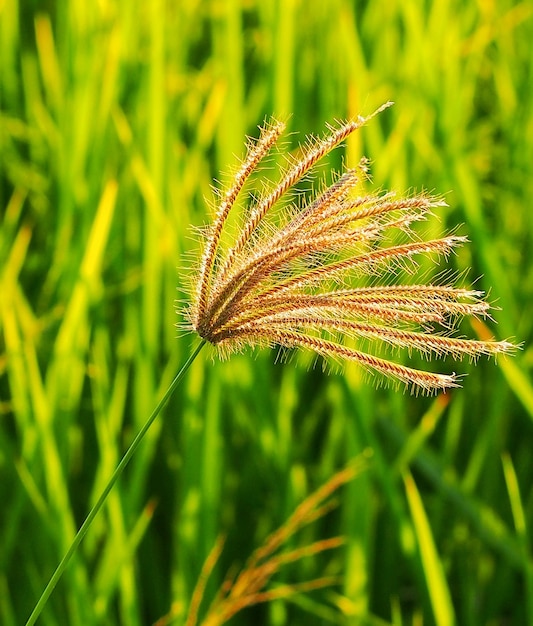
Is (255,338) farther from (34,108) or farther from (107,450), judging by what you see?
(34,108)

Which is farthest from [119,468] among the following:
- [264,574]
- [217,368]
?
[217,368]

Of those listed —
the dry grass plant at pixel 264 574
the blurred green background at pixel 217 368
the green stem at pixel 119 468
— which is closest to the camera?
the green stem at pixel 119 468

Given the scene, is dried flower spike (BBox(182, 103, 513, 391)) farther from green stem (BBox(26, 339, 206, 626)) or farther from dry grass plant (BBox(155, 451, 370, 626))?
dry grass plant (BBox(155, 451, 370, 626))

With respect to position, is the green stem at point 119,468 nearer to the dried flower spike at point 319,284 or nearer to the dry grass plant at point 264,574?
the dried flower spike at point 319,284

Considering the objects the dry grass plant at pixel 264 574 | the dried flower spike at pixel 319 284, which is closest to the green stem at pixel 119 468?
the dried flower spike at pixel 319 284

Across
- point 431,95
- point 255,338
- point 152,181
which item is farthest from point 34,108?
point 255,338

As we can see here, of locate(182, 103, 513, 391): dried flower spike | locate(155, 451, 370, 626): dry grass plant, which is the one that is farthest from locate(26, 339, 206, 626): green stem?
locate(155, 451, 370, 626): dry grass plant
